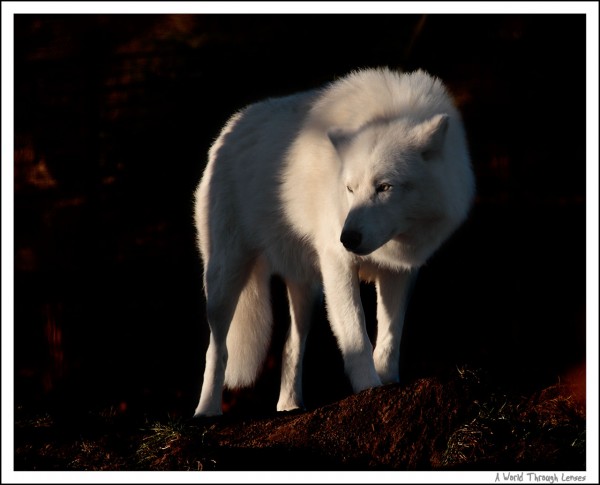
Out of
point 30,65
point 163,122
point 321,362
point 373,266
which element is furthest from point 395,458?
point 30,65

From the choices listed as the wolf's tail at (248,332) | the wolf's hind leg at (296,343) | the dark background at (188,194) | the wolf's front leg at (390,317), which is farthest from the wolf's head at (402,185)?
the dark background at (188,194)

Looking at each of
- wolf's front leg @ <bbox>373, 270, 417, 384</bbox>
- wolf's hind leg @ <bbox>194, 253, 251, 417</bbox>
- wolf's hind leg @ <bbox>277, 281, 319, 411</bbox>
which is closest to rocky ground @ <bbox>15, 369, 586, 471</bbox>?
wolf's front leg @ <bbox>373, 270, 417, 384</bbox>

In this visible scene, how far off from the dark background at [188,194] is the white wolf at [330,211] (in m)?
1.85

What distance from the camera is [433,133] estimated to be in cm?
491

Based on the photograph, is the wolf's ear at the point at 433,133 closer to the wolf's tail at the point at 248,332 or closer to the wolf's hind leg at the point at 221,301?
the wolf's hind leg at the point at 221,301

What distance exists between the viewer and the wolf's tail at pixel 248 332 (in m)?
6.35

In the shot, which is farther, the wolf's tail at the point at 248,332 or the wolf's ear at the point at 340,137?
the wolf's tail at the point at 248,332

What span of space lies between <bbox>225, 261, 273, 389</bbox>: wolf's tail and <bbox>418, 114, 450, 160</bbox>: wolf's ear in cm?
185

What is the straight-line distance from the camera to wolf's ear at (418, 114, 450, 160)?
4.90 metres

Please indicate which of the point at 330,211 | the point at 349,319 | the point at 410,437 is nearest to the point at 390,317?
the point at 349,319

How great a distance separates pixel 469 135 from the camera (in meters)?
7.70

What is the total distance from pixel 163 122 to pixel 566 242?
3925 mm

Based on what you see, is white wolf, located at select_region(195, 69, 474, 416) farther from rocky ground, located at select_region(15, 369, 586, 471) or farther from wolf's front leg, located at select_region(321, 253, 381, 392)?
rocky ground, located at select_region(15, 369, 586, 471)

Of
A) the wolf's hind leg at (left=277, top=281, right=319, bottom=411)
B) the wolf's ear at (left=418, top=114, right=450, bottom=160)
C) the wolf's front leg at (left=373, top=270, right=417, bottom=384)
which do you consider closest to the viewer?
the wolf's ear at (left=418, top=114, right=450, bottom=160)
